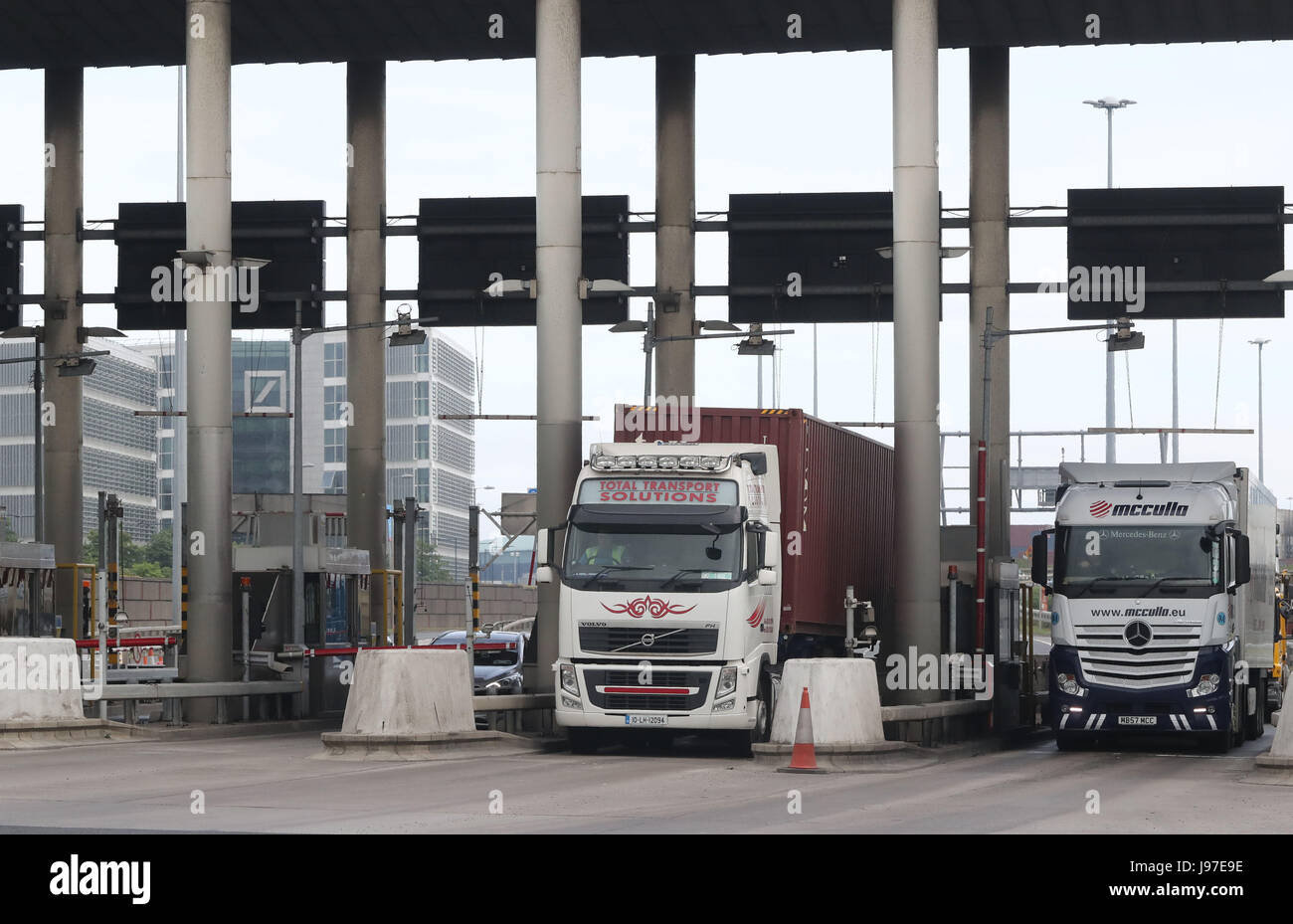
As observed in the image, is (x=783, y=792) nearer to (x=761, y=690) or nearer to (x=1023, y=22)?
(x=761, y=690)

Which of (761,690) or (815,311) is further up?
(815,311)

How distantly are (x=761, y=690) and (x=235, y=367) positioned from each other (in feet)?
511

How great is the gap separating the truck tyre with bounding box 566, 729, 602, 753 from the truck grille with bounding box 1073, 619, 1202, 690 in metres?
7.24

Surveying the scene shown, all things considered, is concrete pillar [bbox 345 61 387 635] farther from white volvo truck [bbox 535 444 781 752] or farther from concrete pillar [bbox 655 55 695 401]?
white volvo truck [bbox 535 444 781 752]

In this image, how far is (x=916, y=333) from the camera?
1314 inches

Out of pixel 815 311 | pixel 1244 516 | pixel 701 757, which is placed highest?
pixel 815 311

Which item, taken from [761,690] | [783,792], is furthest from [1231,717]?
[783,792]

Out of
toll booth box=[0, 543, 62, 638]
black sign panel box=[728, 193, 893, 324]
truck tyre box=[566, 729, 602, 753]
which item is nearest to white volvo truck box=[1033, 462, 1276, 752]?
truck tyre box=[566, 729, 602, 753]

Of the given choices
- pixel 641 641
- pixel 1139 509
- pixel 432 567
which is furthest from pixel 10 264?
pixel 432 567

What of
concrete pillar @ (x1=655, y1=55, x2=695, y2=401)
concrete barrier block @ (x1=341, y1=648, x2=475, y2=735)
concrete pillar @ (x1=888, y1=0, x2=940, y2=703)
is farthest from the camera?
concrete pillar @ (x1=655, y1=55, x2=695, y2=401)

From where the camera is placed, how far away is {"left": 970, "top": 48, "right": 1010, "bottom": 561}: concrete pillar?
138ft

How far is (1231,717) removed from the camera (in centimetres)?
2948
